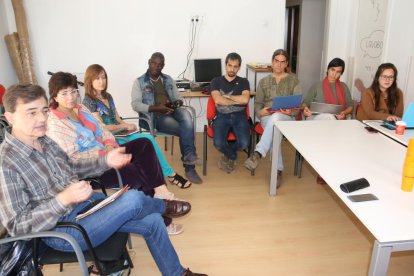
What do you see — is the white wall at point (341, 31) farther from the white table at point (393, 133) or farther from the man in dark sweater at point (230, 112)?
the white table at point (393, 133)

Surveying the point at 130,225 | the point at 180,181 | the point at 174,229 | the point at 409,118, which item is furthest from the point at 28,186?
the point at 409,118

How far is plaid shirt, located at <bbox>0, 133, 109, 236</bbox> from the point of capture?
1.35 m

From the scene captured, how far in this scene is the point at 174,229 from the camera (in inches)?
97.2

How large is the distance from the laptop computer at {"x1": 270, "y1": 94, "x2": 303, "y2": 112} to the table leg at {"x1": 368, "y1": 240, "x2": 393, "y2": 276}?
1.87 metres

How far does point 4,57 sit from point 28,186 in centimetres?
324

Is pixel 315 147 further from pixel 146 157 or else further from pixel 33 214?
pixel 33 214

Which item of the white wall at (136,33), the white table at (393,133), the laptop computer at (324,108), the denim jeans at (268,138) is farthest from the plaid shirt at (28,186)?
the white wall at (136,33)

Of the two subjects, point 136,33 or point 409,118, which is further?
point 136,33

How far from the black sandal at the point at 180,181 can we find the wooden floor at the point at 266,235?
0.05 m

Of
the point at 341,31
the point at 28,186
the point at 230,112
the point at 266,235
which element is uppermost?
the point at 341,31

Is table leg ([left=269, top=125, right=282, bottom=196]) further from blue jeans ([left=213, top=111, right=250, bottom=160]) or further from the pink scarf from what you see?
the pink scarf

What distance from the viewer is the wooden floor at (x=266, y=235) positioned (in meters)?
2.12

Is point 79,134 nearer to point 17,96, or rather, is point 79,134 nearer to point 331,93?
point 17,96

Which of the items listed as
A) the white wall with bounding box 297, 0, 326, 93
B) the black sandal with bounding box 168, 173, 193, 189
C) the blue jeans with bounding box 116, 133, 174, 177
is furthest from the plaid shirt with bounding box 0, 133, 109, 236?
the white wall with bounding box 297, 0, 326, 93
